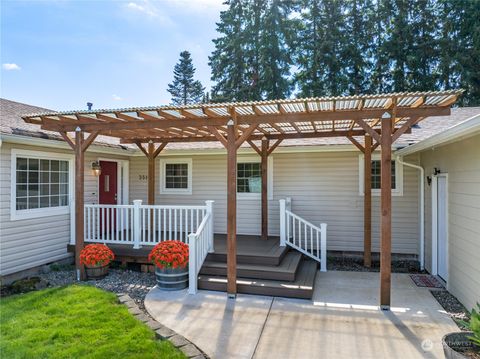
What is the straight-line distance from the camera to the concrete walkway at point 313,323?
364 cm

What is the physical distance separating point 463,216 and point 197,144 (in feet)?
21.1

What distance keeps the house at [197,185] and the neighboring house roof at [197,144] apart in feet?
0.08

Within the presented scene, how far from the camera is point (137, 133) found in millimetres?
7348

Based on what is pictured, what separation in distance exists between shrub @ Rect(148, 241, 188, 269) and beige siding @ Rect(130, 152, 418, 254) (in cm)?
323

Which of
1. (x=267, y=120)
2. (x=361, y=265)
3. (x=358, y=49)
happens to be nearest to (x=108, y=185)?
(x=267, y=120)

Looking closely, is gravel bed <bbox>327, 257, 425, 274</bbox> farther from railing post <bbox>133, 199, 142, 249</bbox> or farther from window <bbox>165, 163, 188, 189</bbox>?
window <bbox>165, 163, 188, 189</bbox>

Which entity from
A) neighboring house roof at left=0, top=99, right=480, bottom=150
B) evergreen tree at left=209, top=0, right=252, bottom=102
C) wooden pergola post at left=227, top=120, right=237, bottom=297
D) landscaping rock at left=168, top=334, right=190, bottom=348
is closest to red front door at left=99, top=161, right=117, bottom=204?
neighboring house roof at left=0, top=99, right=480, bottom=150

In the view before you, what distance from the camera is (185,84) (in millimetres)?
30594

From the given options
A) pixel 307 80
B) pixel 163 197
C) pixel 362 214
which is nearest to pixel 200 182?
pixel 163 197

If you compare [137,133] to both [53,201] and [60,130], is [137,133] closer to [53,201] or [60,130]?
[60,130]

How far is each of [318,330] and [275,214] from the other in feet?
14.9

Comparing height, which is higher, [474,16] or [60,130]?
[474,16]

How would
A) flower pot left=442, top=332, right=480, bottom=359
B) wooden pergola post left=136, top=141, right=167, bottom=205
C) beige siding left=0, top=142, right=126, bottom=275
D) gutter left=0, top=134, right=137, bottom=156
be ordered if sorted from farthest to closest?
1. wooden pergola post left=136, top=141, right=167, bottom=205
2. beige siding left=0, top=142, right=126, bottom=275
3. gutter left=0, top=134, right=137, bottom=156
4. flower pot left=442, top=332, right=480, bottom=359

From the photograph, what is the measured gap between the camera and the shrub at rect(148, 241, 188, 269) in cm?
555
